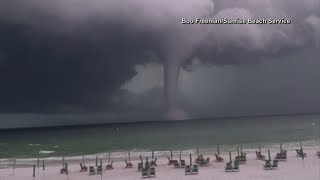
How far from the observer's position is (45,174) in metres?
29.5

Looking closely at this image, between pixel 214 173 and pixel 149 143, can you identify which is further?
pixel 149 143

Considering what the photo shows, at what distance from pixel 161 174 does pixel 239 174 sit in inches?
202

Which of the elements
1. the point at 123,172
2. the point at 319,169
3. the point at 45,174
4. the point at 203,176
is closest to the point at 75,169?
the point at 45,174

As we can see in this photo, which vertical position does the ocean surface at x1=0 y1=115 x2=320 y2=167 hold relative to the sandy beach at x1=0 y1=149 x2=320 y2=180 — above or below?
above

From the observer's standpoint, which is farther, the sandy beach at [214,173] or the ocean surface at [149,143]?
the ocean surface at [149,143]

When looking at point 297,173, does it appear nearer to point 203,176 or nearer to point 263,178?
point 263,178

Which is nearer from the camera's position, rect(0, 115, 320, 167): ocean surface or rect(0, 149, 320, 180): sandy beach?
rect(0, 149, 320, 180): sandy beach

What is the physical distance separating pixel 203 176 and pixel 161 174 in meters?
3.14

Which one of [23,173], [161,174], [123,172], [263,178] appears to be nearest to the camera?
[263,178]

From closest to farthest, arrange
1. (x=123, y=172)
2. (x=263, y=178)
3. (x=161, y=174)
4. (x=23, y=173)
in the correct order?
(x=263, y=178) < (x=161, y=174) < (x=123, y=172) < (x=23, y=173)

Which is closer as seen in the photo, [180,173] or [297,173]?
[297,173]

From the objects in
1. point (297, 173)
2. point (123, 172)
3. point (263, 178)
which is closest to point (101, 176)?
point (123, 172)

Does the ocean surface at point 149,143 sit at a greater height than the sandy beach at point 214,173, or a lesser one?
greater

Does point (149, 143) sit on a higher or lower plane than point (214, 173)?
higher
